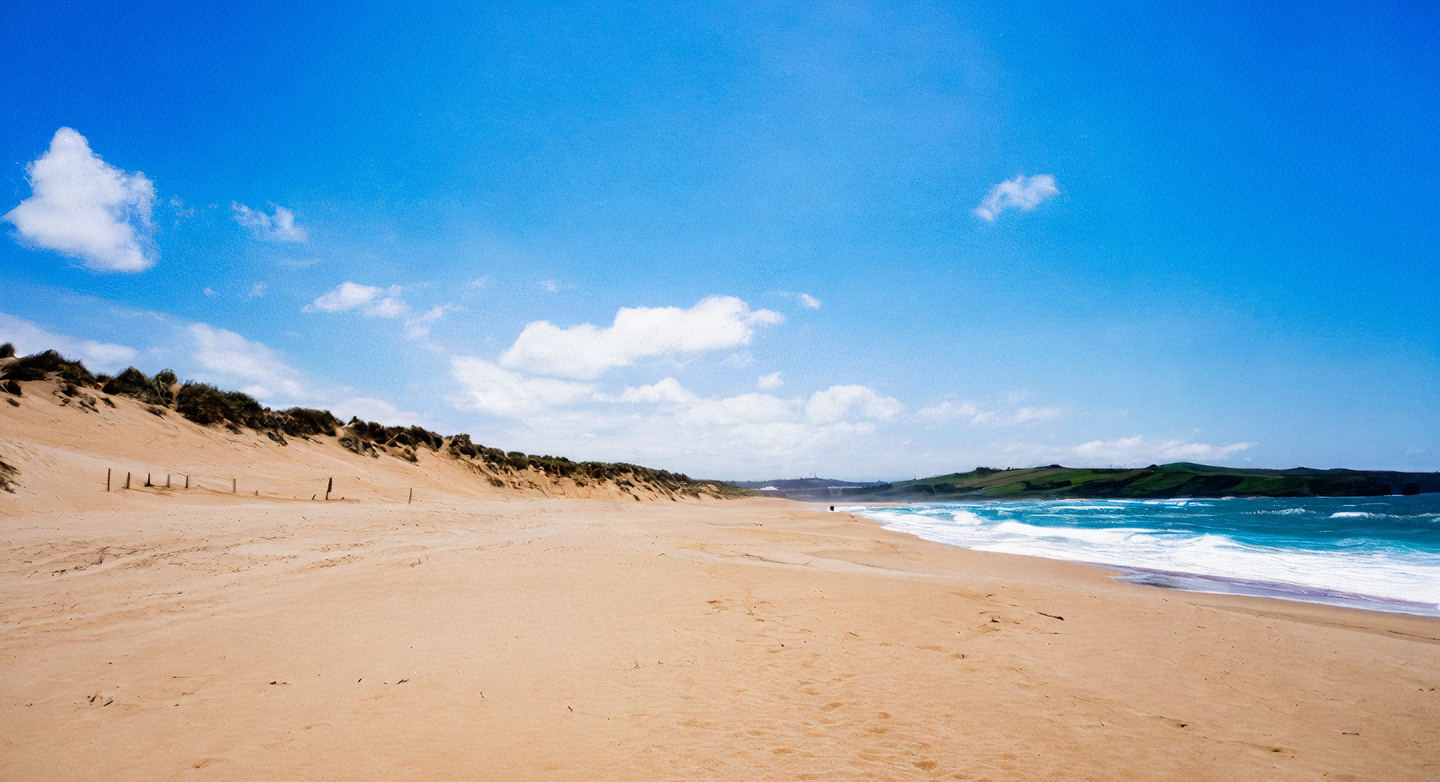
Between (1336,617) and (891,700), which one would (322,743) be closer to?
(891,700)

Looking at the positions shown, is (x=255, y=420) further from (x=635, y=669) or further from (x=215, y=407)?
(x=635, y=669)

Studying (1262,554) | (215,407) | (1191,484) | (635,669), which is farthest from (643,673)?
(1191,484)

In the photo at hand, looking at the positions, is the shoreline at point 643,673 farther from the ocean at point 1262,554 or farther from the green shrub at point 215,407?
the green shrub at point 215,407

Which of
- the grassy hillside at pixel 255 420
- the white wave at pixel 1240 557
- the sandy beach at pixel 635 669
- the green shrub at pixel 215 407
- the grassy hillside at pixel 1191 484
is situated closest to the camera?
the sandy beach at pixel 635 669

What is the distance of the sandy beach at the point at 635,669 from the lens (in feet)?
11.9

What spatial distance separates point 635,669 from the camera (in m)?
5.01

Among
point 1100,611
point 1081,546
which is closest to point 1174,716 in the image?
point 1100,611

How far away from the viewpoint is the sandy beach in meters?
3.62

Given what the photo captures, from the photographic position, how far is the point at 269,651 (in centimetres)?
507

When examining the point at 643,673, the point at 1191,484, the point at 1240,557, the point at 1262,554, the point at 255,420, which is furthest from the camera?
the point at 1191,484

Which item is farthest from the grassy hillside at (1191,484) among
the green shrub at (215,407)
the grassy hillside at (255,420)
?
the green shrub at (215,407)

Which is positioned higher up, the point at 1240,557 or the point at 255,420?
the point at 255,420

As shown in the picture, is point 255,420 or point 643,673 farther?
point 255,420

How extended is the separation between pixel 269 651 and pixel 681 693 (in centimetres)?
381
